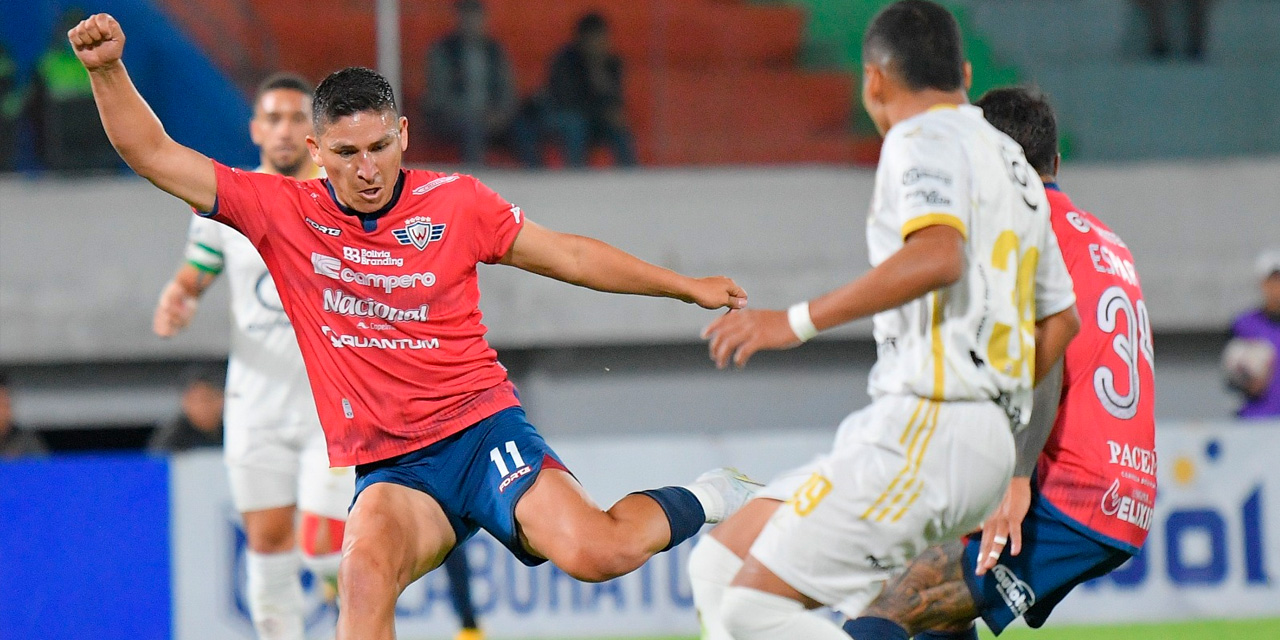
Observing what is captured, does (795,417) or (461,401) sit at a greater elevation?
(461,401)

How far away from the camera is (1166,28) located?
11648 millimetres

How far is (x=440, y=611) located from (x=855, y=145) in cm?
510

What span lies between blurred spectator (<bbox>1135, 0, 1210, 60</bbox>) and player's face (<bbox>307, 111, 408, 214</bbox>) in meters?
8.88

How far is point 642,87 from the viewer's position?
1055cm

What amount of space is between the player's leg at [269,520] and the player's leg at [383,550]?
1.82 meters

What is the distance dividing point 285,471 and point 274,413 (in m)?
0.27

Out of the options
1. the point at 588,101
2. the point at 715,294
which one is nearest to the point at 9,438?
the point at 588,101

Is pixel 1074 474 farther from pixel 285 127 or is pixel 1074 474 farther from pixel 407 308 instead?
pixel 285 127

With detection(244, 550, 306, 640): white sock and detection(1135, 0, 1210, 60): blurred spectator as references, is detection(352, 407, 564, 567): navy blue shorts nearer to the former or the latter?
detection(244, 550, 306, 640): white sock

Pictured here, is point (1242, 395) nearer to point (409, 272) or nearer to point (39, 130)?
point (409, 272)

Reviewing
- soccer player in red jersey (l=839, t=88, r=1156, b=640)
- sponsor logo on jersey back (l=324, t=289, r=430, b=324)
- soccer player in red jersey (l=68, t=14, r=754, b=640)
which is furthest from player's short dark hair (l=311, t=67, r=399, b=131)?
soccer player in red jersey (l=839, t=88, r=1156, b=640)

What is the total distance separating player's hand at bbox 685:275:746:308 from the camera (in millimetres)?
4523

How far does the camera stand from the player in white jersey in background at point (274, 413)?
6.24 m

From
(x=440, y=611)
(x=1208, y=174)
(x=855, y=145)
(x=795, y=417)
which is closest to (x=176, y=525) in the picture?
(x=440, y=611)
